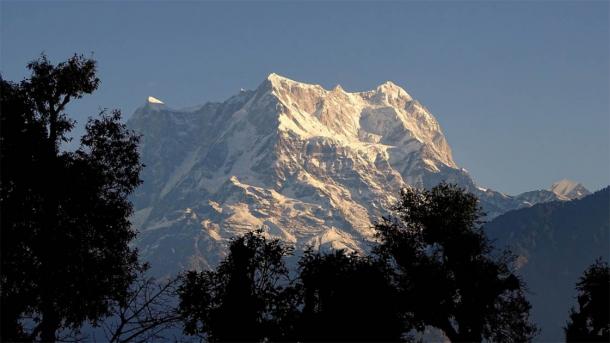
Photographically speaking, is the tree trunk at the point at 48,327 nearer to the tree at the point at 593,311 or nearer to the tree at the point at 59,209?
the tree at the point at 59,209

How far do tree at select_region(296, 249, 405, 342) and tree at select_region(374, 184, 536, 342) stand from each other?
3.18 meters

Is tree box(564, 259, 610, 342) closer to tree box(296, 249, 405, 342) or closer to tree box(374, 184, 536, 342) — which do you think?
tree box(374, 184, 536, 342)

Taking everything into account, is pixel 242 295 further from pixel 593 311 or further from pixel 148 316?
pixel 593 311

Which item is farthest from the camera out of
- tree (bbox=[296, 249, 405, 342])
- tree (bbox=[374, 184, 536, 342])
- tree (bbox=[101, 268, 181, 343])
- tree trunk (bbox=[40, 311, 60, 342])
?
tree (bbox=[374, 184, 536, 342])

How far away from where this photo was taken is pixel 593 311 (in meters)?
56.3

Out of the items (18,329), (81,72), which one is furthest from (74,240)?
(81,72)

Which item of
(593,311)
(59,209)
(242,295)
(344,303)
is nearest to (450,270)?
(593,311)

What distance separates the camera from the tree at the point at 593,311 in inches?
2122

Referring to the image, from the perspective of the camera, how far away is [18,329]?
43625 millimetres

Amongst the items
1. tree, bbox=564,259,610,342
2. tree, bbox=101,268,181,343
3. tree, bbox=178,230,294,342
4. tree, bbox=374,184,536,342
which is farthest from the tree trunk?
tree, bbox=564,259,610,342

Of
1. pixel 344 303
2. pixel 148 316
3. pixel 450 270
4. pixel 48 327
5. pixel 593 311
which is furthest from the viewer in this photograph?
pixel 450 270

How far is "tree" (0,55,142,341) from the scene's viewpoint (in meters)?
47.4

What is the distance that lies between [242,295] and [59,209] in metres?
11.2

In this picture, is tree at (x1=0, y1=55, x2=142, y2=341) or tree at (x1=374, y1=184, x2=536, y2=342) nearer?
tree at (x1=0, y1=55, x2=142, y2=341)
